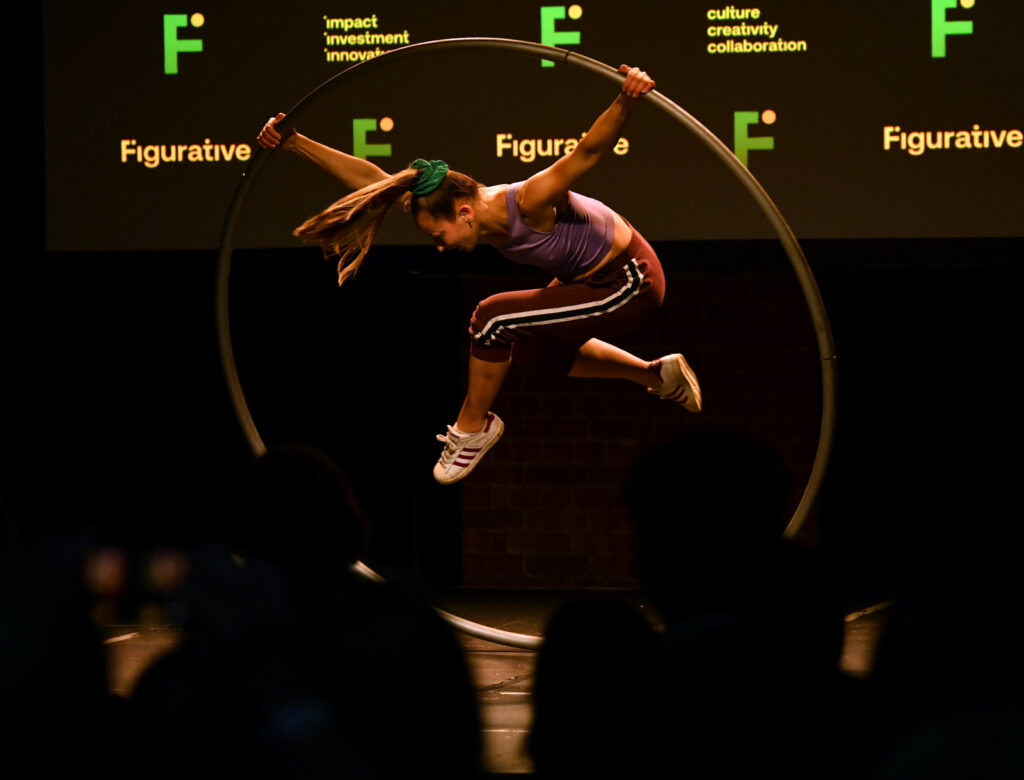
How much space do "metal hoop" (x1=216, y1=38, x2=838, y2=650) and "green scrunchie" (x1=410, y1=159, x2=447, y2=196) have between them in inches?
14.9

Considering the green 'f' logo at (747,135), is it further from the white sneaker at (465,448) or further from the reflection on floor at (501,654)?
the reflection on floor at (501,654)

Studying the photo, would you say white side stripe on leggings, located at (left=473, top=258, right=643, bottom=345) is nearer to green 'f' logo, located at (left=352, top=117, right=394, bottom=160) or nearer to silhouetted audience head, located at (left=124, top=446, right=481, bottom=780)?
green 'f' logo, located at (left=352, top=117, right=394, bottom=160)

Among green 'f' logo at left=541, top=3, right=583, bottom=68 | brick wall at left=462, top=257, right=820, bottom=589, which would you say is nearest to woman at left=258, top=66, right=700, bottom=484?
green 'f' logo at left=541, top=3, right=583, bottom=68

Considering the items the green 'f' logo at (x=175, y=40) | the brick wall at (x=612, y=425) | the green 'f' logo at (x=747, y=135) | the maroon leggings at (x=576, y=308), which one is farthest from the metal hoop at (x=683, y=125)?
the brick wall at (x=612, y=425)

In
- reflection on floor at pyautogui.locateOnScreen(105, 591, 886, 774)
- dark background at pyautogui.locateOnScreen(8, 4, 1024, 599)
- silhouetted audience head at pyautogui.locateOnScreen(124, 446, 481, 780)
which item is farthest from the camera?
dark background at pyautogui.locateOnScreen(8, 4, 1024, 599)

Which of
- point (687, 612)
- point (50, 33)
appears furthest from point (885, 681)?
point (50, 33)

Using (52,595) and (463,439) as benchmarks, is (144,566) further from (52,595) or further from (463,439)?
(463,439)

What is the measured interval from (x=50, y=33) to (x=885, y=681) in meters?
4.84

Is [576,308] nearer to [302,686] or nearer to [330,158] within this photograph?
[330,158]

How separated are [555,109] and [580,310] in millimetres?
1064

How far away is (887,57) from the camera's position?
5309mm

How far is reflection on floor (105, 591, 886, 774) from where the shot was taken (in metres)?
3.99

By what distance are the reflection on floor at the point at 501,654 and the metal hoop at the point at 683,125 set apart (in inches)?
8.2

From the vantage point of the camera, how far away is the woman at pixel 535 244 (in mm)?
4570
